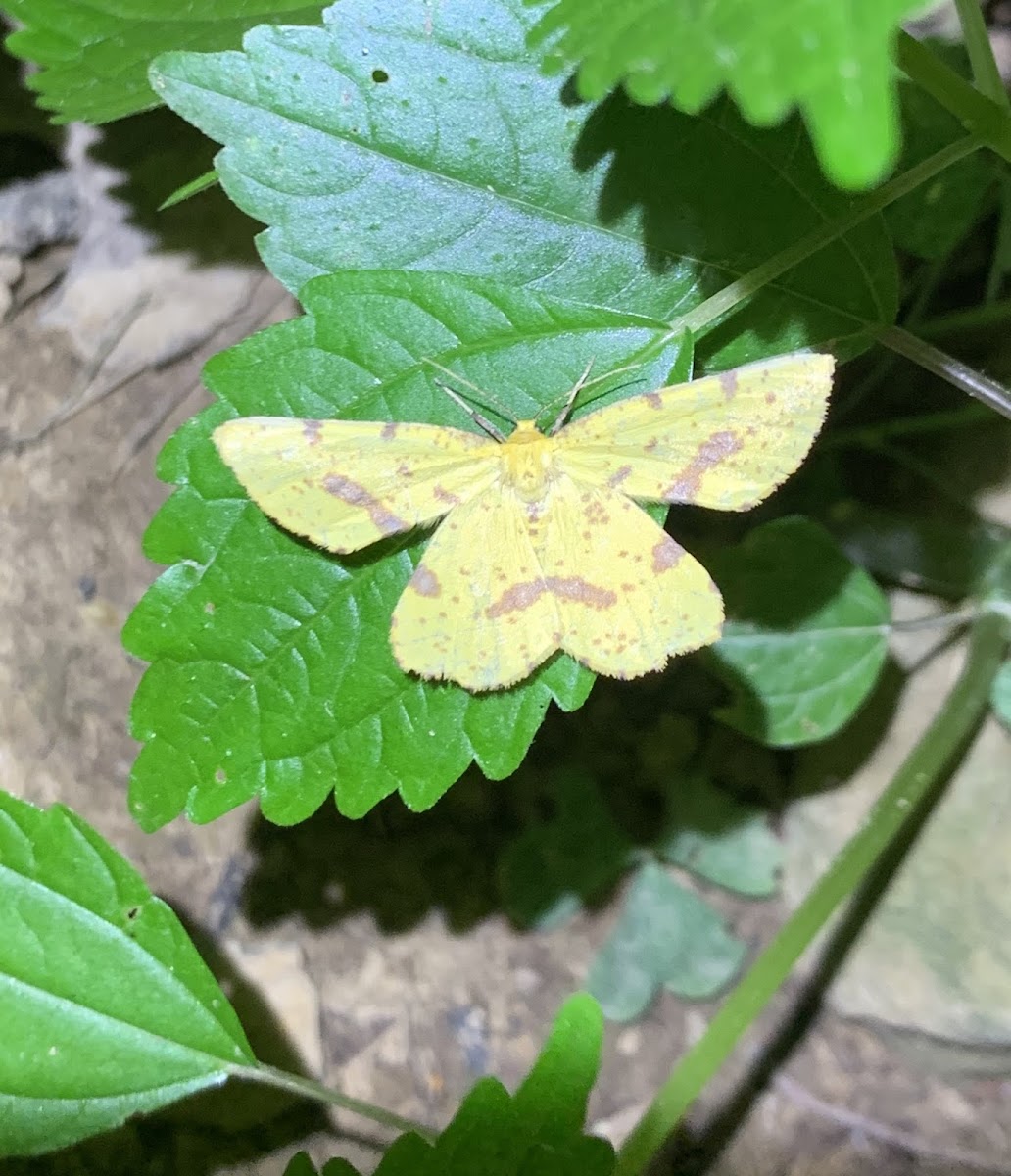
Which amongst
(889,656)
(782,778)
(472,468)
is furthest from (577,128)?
(782,778)

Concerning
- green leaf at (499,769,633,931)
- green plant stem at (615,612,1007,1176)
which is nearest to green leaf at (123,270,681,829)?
green plant stem at (615,612,1007,1176)

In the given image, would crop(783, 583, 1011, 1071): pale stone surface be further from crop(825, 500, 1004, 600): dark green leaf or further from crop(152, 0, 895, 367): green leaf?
crop(152, 0, 895, 367): green leaf

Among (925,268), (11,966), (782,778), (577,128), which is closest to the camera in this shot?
(577,128)

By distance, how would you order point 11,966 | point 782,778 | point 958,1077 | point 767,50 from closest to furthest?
1. point 767,50
2. point 11,966
3. point 958,1077
4. point 782,778

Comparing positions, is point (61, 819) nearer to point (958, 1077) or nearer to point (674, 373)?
point (674, 373)

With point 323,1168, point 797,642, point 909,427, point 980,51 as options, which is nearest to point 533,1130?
point 323,1168

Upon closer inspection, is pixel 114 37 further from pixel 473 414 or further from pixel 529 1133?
pixel 529 1133
